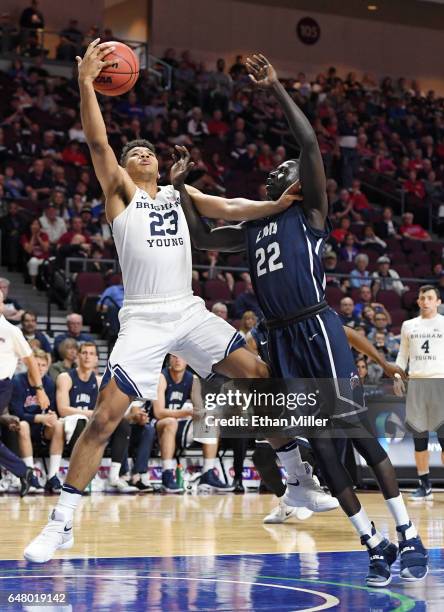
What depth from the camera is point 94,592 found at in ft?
16.4

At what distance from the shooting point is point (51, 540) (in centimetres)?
561

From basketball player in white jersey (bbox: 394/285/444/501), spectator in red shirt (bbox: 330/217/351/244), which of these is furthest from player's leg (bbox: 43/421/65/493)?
spectator in red shirt (bbox: 330/217/351/244)

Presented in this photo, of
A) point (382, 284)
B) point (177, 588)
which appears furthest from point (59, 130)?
point (177, 588)

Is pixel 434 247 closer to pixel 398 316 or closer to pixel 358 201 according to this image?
pixel 358 201

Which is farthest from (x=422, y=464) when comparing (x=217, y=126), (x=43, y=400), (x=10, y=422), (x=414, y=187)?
(x=414, y=187)

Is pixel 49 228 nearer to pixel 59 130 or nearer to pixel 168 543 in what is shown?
pixel 59 130

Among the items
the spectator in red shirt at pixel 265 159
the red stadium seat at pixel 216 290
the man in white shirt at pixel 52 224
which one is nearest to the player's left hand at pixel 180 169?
the red stadium seat at pixel 216 290

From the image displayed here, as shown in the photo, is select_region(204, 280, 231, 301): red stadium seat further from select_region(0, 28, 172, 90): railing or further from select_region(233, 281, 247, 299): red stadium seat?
select_region(0, 28, 172, 90): railing

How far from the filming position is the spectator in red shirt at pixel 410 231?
67.4 ft

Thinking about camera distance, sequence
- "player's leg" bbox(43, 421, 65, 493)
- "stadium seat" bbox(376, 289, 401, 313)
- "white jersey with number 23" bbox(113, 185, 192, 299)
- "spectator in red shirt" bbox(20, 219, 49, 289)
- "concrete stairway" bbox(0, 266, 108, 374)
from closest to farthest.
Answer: "white jersey with number 23" bbox(113, 185, 192, 299) < "player's leg" bbox(43, 421, 65, 493) < "concrete stairway" bbox(0, 266, 108, 374) < "spectator in red shirt" bbox(20, 219, 49, 289) < "stadium seat" bbox(376, 289, 401, 313)

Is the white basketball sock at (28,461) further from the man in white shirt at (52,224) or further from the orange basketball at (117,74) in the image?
the orange basketball at (117,74)

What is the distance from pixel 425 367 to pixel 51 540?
6.72 meters

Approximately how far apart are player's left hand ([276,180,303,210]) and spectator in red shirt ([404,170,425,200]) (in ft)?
55.7

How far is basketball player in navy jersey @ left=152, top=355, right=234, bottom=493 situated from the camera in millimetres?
11988
